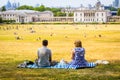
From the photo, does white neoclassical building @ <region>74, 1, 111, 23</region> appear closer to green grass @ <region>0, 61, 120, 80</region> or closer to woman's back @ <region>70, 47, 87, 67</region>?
woman's back @ <region>70, 47, 87, 67</region>

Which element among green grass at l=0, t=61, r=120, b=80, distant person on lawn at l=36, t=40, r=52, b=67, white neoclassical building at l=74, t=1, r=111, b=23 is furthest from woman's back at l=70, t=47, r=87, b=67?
white neoclassical building at l=74, t=1, r=111, b=23

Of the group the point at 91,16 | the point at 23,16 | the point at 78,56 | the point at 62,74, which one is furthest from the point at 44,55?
the point at 23,16

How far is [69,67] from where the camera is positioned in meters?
16.6

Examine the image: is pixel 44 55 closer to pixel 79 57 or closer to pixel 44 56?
pixel 44 56

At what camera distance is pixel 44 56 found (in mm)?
16422

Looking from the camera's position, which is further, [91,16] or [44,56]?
[91,16]

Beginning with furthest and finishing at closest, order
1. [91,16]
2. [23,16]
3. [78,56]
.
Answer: [23,16]
[91,16]
[78,56]

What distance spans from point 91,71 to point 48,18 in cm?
16717

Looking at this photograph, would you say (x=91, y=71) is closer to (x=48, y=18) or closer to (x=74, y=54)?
(x=74, y=54)

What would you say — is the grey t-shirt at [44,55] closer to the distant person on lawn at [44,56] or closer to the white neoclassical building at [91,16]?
the distant person on lawn at [44,56]

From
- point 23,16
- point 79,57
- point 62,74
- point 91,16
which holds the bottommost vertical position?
point 91,16

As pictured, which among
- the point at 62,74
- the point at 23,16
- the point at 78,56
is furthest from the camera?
the point at 23,16

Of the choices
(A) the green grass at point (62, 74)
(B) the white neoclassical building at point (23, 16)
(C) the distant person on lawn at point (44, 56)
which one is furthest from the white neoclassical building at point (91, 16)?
(A) the green grass at point (62, 74)

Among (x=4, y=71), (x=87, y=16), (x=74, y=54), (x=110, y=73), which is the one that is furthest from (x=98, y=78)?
(x=87, y=16)
